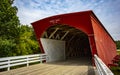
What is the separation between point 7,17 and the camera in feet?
43.8

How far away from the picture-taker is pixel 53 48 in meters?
14.0

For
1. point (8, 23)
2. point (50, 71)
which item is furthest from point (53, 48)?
point (50, 71)

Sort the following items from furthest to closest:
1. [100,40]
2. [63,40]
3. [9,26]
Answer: [63,40]
[9,26]
[100,40]

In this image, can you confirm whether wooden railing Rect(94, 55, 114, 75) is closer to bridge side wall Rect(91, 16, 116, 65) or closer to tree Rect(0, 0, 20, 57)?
bridge side wall Rect(91, 16, 116, 65)

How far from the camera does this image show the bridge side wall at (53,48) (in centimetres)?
1314

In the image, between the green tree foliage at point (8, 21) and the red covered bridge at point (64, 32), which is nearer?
the red covered bridge at point (64, 32)

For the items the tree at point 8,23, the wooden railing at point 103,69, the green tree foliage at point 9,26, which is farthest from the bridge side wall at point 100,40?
the tree at point 8,23

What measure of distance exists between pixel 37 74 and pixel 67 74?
51.7 inches

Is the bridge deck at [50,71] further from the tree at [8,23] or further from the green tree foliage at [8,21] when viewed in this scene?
the green tree foliage at [8,21]

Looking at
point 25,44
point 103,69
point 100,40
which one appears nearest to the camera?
point 103,69

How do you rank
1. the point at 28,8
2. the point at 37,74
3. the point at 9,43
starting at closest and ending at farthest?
the point at 37,74 < the point at 9,43 < the point at 28,8

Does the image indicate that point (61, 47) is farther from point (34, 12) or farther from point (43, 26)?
point (34, 12)

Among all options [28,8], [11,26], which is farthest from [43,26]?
[28,8]

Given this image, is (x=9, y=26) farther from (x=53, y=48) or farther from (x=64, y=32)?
(x=64, y=32)
